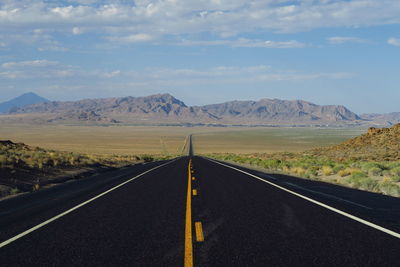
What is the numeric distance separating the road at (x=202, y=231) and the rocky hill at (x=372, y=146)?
3342 centimetres

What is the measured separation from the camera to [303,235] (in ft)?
23.8

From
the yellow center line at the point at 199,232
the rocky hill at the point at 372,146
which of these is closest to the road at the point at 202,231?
the yellow center line at the point at 199,232

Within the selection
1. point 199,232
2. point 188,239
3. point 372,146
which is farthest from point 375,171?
point 372,146

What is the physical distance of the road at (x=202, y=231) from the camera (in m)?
5.95

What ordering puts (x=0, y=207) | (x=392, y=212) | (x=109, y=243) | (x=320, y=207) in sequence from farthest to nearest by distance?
(x=0, y=207), (x=320, y=207), (x=392, y=212), (x=109, y=243)

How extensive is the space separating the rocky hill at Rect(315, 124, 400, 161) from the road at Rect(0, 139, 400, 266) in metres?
33.4

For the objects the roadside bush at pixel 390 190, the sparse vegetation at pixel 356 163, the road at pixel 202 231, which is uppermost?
the road at pixel 202 231

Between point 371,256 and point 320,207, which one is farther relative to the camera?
point 320,207

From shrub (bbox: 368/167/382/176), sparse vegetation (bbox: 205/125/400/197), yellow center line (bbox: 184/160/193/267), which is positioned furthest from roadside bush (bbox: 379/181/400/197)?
yellow center line (bbox: 184/160/193/267)

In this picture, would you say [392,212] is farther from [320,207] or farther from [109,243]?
[109,243]

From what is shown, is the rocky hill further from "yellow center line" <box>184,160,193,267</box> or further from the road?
"yellow center line" <box>184,160,193,267</box>

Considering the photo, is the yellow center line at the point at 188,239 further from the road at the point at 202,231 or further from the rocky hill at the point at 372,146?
the rocky hill at the point at 372,146

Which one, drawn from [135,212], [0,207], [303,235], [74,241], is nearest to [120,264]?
[74,241]

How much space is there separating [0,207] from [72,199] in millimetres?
Answer: 2162
